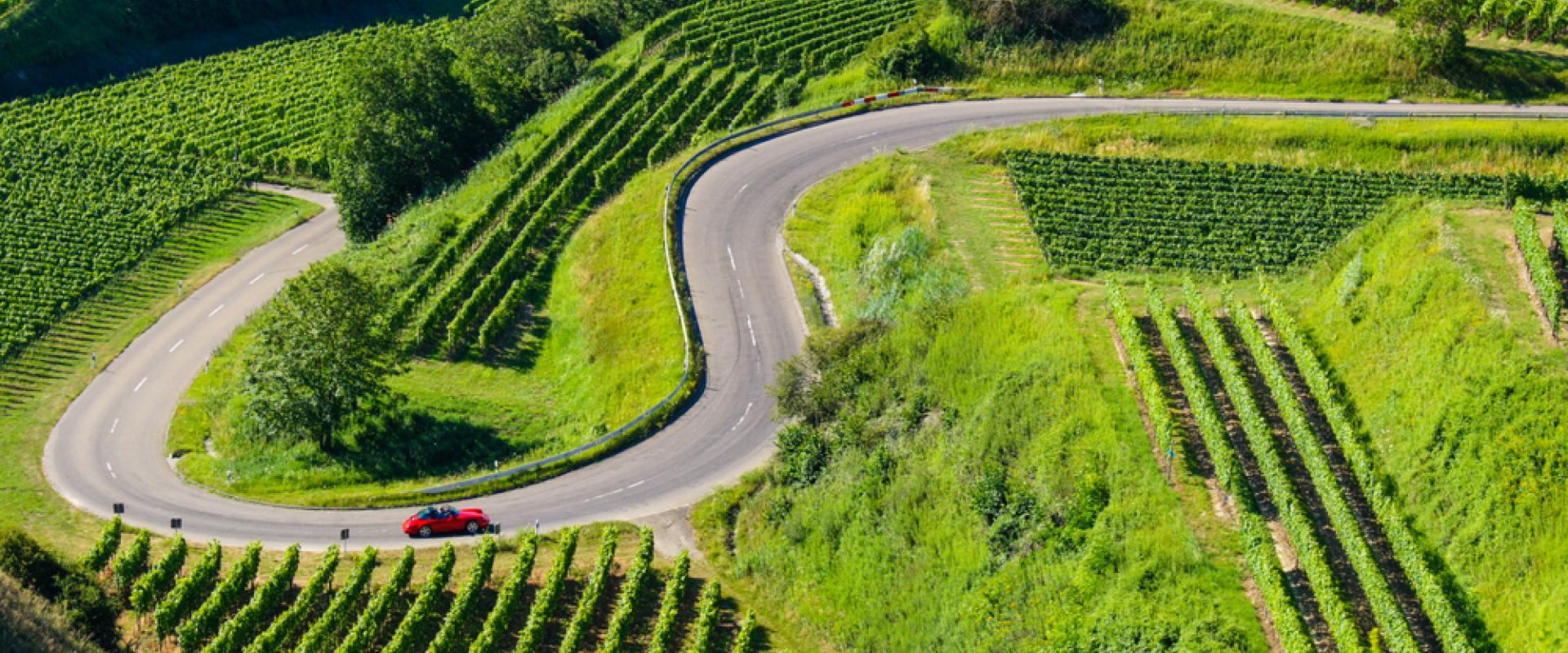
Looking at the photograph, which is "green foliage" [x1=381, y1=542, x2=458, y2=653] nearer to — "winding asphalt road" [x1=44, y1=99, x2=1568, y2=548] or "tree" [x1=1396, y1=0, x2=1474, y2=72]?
"winding asphalt road" [x1=44, y1=99, x2=1568, y2=548]

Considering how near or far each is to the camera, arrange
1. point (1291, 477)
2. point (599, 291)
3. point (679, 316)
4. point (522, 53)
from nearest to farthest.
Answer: point (1291, 477)
point (679, 316)
point (599, 291)
point (522, 53)

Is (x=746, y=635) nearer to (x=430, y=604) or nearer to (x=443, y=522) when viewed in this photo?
(x=430, y=604)

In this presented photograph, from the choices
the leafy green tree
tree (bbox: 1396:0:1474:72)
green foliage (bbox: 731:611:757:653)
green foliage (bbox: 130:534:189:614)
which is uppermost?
the leafy green tree

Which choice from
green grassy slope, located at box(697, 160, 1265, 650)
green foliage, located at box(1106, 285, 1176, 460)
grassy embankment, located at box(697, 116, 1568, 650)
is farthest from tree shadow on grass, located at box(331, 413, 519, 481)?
green foliage, located at box(1106, 285, 1176, 460)

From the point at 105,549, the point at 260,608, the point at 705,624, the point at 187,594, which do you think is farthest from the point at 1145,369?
the point at 105,549

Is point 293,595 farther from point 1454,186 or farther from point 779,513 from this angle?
point 1454,186

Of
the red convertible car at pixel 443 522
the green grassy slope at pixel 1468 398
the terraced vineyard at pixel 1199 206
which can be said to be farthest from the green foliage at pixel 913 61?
the red convertible car at pixel 443 522

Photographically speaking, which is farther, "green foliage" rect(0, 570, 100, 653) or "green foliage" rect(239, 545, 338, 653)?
"green foliage" rect(239, 545, 338, 653)
